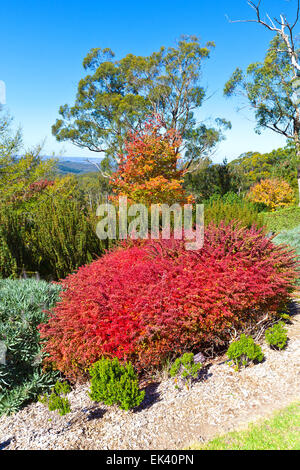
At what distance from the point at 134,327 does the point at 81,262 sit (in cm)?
267

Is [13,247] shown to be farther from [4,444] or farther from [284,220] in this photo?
[284,220]

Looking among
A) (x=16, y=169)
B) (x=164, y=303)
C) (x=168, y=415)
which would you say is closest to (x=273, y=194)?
(x=16, y=169)

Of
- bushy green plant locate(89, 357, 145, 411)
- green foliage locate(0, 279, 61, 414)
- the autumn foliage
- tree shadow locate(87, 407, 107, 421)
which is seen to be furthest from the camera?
the autumn foliage

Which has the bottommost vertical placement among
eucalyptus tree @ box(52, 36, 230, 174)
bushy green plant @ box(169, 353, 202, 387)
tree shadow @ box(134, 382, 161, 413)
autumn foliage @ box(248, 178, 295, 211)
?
tree shadow @ box(134, 382, 161, 413)

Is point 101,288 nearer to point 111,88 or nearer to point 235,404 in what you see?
point 235,404

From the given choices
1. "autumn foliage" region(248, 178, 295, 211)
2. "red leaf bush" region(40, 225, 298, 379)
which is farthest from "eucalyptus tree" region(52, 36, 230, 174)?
"red leaf bush" region(40, 225, 298, 379)

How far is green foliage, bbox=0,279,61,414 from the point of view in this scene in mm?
2764

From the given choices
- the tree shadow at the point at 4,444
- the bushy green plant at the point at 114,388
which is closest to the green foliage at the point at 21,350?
the tree shadow at the point at 4,444

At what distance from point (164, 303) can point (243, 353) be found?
2.77 feet

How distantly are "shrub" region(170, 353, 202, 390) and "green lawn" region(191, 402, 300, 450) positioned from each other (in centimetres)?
55

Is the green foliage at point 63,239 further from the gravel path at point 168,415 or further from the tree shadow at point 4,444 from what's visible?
the tree shadow at point 4,444

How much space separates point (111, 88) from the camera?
999 inches

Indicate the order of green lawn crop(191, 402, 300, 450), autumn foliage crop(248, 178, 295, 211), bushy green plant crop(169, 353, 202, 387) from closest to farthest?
1. green lawn crop(191, 402, 300, 450)
2. bushy green plant crop(169, 353, 202, 387)
3. autumn foliage crop(248, 178, 295, 211)

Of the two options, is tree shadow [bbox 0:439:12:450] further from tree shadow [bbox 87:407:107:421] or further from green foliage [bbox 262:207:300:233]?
green foliage [bbox 262:207:300:233]
